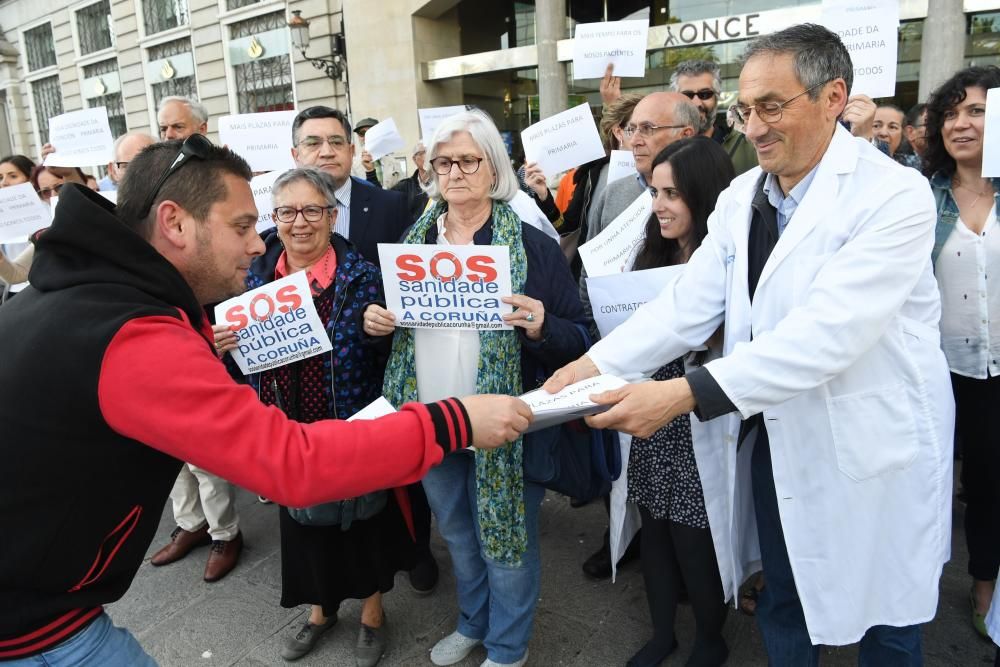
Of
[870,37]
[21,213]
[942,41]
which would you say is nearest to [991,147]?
[870,37]

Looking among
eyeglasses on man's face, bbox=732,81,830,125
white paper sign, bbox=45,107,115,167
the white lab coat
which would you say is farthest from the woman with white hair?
white paper sign, bbox=45,107,115,167

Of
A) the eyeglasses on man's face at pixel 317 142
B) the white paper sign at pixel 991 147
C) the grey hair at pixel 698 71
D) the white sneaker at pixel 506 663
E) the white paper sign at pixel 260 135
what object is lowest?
the white sneaker at pixel 506 663

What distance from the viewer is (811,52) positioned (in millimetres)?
1806

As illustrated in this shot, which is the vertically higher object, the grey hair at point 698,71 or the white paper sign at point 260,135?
the grey hair at point 698,71

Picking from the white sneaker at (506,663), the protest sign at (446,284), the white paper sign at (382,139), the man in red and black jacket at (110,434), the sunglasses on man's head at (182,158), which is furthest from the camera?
the white paper sign at (382,139)

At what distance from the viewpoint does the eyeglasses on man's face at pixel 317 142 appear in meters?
3.74

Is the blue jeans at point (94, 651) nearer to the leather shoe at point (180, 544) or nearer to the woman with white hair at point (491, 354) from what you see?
the woman with white hair at point (491, 354)

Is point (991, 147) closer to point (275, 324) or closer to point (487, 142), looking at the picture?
point (487, 142)

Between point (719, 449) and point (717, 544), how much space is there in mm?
343

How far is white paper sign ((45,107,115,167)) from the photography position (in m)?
5.19

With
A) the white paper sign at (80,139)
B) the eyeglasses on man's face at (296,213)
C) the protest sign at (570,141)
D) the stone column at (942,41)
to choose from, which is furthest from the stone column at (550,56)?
the eyeglasses on man's face at (296,213)

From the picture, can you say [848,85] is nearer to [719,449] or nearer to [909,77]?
[719,449]

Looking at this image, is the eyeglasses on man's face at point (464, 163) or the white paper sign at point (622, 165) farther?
the white paper sign at point (622, 165)

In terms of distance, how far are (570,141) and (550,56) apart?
878 centimetres
